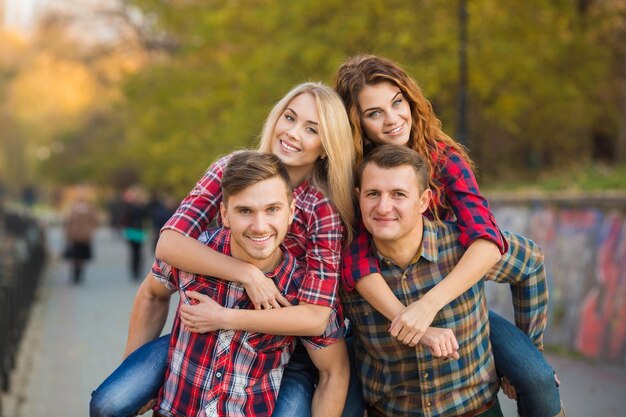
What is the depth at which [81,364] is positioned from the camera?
10.8 metres

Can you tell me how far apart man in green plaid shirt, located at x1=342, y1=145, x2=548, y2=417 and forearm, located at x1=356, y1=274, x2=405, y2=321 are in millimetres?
80

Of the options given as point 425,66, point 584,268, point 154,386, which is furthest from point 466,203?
point 425,66

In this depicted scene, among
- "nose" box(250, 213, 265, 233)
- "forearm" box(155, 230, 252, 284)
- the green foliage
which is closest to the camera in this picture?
"nose" box(250, 213, 265, 233)

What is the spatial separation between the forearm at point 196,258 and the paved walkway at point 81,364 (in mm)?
4486

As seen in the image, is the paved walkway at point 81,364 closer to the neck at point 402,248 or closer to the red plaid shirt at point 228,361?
the neck at point 402,248

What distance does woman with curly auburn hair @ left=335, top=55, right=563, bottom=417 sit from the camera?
3.58 metres

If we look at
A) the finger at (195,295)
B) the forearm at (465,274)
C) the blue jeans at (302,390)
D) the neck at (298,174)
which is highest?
the neck at (298,174)

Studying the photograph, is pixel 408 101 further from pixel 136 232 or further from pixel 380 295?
pixel 136 232

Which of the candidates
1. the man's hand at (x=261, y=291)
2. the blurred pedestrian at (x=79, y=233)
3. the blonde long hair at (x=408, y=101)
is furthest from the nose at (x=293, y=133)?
the blurred pedestrian at (x=79, y=233)

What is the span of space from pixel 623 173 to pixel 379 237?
31.9ft

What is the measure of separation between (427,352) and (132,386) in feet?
3.80

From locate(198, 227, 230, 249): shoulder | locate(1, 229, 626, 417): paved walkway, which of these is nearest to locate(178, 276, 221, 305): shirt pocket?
locate(198, 227, 230, 249): shoulder

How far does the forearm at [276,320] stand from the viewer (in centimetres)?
346

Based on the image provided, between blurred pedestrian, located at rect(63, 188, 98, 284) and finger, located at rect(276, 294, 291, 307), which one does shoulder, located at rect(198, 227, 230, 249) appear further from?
blurred pedestrian, located at rect(63, 188, 98, 284)
